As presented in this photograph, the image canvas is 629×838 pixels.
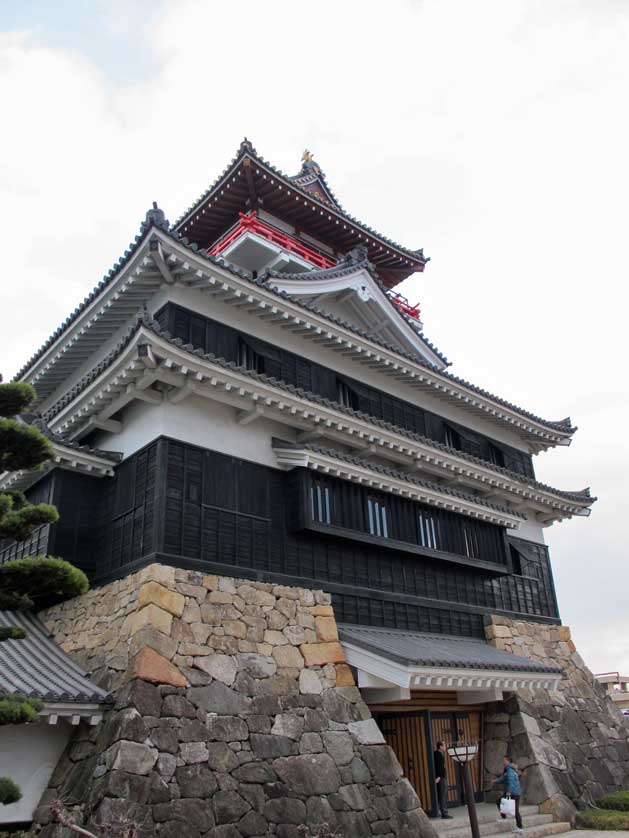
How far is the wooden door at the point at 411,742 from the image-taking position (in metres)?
13.0

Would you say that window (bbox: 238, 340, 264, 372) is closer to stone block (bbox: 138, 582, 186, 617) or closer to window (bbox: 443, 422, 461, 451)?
stone block (bbox: 138, 582, 186, 617)

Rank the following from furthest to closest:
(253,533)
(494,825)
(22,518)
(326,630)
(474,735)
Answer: (474,735)
(494,825)
(253,533)
(326,630)
(22,518)

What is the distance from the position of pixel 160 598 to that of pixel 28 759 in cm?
271

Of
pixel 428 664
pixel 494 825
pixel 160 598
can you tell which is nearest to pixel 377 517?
pixel 428 664

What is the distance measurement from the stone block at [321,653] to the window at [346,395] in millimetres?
5830

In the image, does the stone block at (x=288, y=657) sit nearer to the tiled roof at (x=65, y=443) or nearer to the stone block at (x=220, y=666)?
the stone block at (x=220, y=666)

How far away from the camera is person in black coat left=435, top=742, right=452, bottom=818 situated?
12591 mm

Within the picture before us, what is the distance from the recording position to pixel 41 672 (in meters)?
9.98

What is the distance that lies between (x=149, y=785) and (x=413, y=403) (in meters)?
11.1

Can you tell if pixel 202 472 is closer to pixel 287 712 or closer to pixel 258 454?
pixel 258 454

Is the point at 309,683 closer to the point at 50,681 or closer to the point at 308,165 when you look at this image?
the point at 50,681

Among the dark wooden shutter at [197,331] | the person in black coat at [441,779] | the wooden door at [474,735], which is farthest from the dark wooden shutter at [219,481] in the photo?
the wooden door at [474,735]

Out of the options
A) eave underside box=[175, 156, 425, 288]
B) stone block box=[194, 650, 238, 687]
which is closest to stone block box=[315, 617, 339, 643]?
stone block box=[194, 650, 238, 687]

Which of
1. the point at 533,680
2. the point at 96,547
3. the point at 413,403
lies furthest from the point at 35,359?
the point at 533,680
